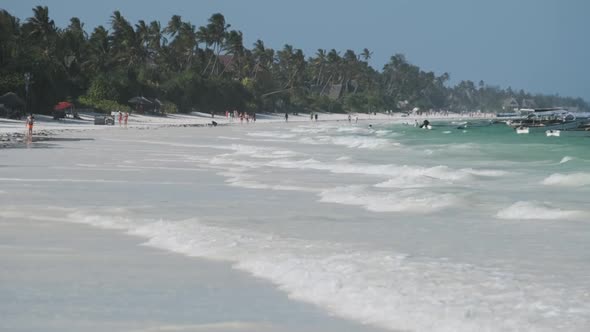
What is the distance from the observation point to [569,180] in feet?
67.8

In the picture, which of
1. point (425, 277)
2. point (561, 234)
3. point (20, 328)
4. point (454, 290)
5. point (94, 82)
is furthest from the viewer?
point (94, 82)

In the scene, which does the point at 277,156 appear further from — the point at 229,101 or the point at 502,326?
the point at 229,101

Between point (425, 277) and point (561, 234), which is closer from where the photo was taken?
point (425, 277)

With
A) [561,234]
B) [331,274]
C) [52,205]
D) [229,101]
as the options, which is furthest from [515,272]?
[229,101]

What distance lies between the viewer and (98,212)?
12.7 metres

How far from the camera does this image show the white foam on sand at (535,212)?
518 inches

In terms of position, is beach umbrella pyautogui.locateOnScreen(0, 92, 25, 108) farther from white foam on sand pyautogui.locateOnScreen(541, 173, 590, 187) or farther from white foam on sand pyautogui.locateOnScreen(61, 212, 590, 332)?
white foam on sand pyautogui.locateOnScreen(61, 212, 590, 332)

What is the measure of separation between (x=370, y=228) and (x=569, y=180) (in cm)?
1074

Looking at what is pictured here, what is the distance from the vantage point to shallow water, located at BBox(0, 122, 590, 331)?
716 cm

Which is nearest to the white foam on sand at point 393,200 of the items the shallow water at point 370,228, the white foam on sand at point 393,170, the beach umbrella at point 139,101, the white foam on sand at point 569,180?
the shallow water at point 370,228

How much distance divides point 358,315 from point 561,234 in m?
5.49

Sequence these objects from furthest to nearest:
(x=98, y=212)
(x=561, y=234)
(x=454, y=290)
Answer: (x=98, y=212)
(x=561, y=234)
(x=454, y=290)

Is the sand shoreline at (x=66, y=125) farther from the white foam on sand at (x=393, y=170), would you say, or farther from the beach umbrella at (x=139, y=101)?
the white foam on sand at (x=393, y=170)

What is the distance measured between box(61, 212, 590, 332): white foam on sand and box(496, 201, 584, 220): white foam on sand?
4.30 metres
